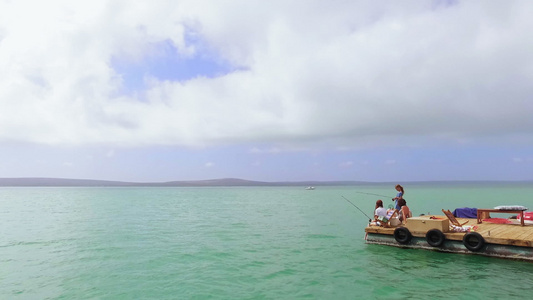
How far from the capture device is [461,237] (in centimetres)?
1442

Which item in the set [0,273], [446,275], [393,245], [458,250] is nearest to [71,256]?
[0,273]

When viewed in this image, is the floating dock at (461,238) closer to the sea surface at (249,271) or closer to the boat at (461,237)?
the boat at (461,237)

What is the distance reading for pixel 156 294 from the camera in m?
11.0

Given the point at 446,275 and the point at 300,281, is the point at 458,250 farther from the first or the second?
the point at 300,281

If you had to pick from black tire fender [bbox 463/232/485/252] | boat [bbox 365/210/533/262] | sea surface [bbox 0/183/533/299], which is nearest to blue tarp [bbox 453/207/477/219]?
boat [bbox 365/210/533/262]

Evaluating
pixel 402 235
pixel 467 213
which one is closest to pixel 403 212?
pixel 402 235

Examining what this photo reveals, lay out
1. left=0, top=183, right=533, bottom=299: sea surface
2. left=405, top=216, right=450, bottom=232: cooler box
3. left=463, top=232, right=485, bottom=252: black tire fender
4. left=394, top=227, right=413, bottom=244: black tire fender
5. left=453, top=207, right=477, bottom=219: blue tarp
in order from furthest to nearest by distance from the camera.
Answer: left=453, top=207, right=477, bottom=219: blue tarp → left=394, top=227, right=413, bottom=244: black tire fender → left=405, top=216, right=450, bottom=232: cooler box → left=463, top=232, right=485, bottom=252: black tire fender → left=0, top=183, right=533, bottom=299: sea surface

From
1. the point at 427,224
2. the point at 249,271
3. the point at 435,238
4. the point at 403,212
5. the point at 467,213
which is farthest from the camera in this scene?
the point at 467,213

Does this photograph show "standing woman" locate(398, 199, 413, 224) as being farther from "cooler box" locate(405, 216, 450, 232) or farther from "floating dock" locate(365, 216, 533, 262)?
"cooler box" locate(405, 216, 450, 232)

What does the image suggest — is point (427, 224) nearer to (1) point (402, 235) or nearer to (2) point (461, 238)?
(1) point (402, 235)

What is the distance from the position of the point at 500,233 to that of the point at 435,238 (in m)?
2.67

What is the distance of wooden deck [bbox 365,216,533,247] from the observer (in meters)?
13.2

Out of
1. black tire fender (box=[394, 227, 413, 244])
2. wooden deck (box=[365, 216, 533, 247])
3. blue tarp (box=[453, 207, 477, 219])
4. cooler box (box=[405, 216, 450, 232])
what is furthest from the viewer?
blue tarp (box=[453, 207, 477, 219])

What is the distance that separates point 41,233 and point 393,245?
25.5m
